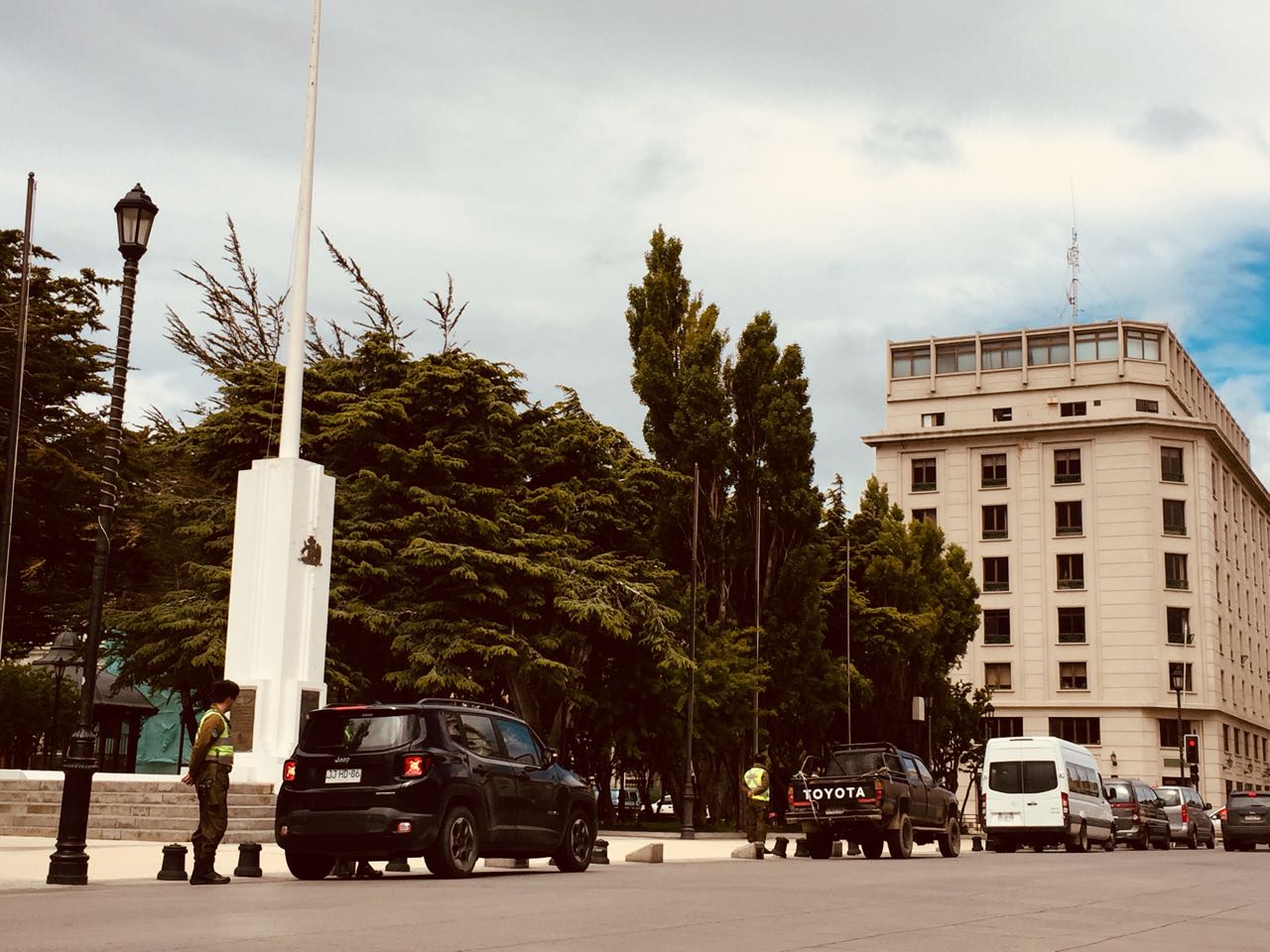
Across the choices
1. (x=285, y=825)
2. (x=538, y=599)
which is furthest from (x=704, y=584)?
(x=285, y=825)

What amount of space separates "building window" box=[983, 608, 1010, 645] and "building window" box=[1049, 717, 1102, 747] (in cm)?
520

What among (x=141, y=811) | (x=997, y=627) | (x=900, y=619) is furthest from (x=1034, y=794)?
(x=997, y=627)

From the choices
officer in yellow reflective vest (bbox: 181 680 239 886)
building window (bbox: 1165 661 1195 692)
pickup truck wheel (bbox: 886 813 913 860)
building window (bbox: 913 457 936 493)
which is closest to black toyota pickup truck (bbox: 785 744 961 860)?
pickup truck wheel (bbox: 886 813 913 860)

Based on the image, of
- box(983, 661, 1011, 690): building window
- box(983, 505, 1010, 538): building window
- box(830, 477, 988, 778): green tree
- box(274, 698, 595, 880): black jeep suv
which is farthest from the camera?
box(983, 505, 1010, 538): building window

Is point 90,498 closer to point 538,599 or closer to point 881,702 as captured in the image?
point 538,599

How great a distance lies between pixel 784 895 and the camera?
48.1 feet

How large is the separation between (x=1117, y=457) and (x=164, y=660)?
2451 inches

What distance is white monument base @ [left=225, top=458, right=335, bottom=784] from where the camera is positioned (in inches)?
984

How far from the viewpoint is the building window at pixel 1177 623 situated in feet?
265

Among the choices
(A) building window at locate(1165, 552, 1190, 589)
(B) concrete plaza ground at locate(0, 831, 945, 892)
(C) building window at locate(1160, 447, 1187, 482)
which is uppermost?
(C) building window at locate(1160, 447, 1187, 482)

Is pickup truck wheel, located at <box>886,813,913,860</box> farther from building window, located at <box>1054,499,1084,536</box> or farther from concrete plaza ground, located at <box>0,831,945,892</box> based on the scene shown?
building window, located at <box>1054,499,1084,536</box>

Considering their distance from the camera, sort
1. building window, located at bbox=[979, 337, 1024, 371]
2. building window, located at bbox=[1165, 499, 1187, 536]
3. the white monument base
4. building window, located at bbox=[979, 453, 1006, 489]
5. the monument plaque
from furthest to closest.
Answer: building window, located at bbox=[979, 337, 1024, 371], building window, located at bbox=[979, 453, 1006, 489], building window, located at bbox=[1165, 499, 1187, 536], the white monument base, the monument plaque

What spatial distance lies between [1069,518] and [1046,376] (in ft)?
27.0

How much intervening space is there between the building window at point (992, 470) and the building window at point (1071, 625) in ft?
26.6
